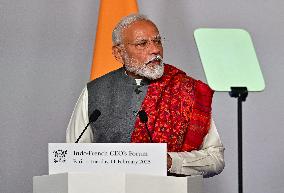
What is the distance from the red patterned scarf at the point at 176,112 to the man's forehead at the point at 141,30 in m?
0.25

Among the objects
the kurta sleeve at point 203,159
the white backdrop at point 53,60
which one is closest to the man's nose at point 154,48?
the kurta sleeve at point 203,159

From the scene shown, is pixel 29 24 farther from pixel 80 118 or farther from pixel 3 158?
pixel 80 118

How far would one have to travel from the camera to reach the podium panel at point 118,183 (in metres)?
2.80

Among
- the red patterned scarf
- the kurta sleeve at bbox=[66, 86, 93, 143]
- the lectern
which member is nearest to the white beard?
the red patterned scarf

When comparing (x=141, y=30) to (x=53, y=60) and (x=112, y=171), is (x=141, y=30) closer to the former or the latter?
(x=112, y=171)

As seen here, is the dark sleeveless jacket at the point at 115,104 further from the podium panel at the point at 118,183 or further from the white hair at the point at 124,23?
the podium panel at the point at 118,183

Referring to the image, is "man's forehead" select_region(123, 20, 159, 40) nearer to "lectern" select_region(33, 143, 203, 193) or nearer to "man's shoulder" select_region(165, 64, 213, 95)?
"man's shoulder" select_region(165, 64, 213, 95)

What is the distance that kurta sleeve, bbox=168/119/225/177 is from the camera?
3.35 metres

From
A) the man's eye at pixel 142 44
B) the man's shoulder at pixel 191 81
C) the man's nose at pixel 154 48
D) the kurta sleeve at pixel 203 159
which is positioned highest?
Result: the man's eye at pixel 142 44

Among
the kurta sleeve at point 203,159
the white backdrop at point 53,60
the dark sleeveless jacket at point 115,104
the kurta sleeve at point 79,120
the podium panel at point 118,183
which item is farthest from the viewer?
the white backdrop at point 53,60

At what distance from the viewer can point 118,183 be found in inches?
112

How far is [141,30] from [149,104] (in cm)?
35

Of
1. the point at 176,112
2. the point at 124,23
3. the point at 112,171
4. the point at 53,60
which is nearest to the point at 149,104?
the point at 176,112

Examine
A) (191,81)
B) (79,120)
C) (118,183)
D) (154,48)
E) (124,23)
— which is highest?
(124,23)
